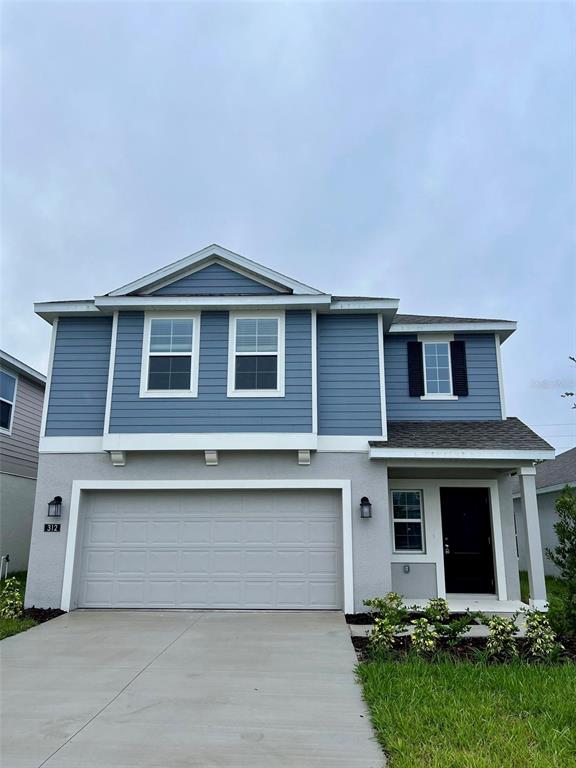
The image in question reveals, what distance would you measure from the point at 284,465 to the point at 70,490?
12.4 ft

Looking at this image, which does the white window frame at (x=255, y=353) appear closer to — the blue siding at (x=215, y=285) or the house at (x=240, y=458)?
the house at (x=240, y=458)

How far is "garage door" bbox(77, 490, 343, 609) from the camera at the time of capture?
29.4 feet

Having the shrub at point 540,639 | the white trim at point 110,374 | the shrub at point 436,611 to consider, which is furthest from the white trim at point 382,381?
the white trim at point 110,374

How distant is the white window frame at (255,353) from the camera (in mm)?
9133

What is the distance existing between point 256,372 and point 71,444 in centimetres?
353

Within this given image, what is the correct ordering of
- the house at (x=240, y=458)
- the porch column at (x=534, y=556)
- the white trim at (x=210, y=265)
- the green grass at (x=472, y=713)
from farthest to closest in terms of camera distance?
the white trim at (x=210, y=265)
the house at (x=240, y=458)
the porch column at (x=534, y=556)
the green grass at (x=472, y=713)

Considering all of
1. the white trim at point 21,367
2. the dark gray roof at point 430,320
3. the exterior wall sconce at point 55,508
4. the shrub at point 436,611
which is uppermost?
the dark gray roof at point 430,320

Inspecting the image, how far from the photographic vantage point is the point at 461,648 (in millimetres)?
6488

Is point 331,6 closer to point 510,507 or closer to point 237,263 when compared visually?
point 237,263

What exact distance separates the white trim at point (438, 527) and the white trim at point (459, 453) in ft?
4.84

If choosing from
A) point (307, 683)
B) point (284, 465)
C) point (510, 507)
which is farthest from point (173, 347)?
point (510, 507)

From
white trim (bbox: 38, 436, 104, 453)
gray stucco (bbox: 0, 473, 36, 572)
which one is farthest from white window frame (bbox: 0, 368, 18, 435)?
white trim (bbox: 38, 436, 104, 453)

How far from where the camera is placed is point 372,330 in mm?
9641

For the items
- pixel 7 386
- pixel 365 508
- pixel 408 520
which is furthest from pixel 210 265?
pixel 7 386
